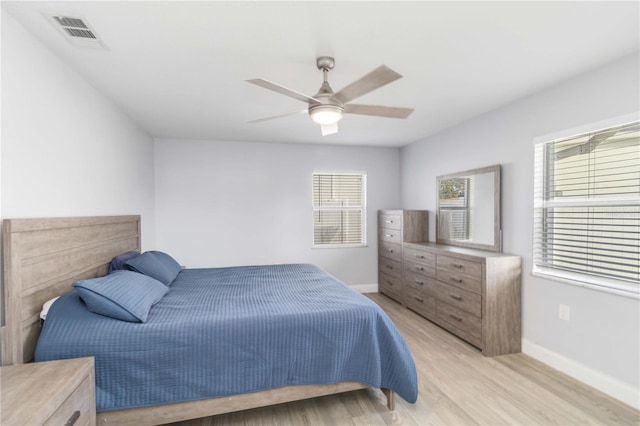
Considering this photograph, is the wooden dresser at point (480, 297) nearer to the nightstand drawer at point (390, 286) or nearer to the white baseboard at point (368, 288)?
the nightstand drawer at point (390, 286)

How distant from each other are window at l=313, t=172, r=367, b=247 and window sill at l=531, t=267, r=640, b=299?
2.73 meters

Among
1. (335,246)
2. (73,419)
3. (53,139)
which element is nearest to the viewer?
(73,419)

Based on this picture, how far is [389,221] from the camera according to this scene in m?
4.79

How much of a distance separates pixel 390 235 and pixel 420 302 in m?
1.16

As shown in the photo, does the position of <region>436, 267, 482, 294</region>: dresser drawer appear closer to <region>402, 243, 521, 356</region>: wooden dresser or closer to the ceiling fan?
<region>402, 243, 521, 356</region>: wooden dresser

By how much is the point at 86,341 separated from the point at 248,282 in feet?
4.49

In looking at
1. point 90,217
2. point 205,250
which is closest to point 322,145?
point 205,250

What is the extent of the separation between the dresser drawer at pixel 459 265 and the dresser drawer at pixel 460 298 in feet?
0.63

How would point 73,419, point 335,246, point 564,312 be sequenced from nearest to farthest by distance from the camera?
point 73,419 < point 564,312 < point 335,246

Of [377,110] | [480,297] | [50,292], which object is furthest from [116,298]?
[480,297]

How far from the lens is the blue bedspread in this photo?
1684 mm

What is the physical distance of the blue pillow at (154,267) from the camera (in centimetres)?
267

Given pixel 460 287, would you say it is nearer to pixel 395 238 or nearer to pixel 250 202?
pixel 395 238

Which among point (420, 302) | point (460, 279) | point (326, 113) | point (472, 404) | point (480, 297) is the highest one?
point (326, 113)
